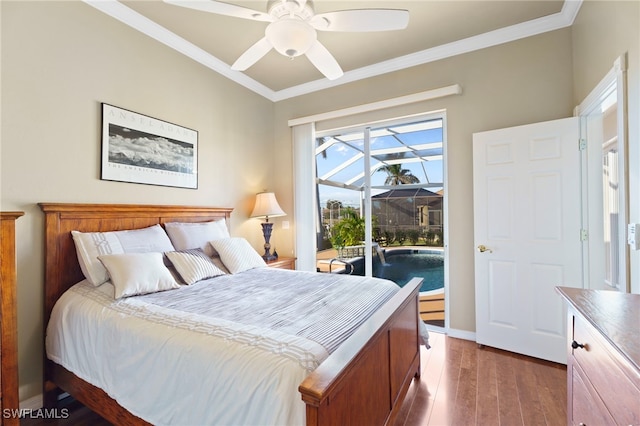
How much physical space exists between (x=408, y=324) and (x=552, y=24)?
9.31 feet

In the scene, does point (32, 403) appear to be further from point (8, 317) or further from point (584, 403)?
point (584, 403)

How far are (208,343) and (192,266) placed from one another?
1145 millimetres

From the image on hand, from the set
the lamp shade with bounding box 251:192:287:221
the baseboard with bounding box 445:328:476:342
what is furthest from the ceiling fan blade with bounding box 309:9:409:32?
the baseboard with bounding box 445:328:476:342

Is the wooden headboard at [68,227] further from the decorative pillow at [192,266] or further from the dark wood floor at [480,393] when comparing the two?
the dark wood floor at [480,393]

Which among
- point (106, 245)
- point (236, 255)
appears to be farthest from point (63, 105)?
point (236, 255)

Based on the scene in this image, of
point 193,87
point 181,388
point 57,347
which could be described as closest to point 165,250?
point 57,347

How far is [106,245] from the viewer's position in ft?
6.59

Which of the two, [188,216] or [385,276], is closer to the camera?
[188,216]

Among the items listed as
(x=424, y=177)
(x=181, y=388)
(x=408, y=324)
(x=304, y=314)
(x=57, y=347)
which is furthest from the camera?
(x=424, y=177)

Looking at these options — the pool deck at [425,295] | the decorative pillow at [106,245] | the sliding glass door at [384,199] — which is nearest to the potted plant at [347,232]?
the sliding glass door at [384,199]

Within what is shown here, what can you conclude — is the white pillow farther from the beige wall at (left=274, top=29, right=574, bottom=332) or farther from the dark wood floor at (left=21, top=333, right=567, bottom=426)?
the beige wall at (left=274, top=29, right=574, bottom=332)

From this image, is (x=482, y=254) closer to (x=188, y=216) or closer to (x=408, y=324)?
(x=408, y=324)

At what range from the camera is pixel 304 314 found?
4.90ft

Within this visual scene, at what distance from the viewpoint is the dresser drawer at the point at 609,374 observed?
72 centimetres
